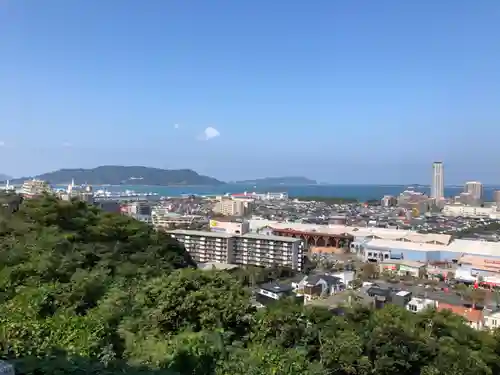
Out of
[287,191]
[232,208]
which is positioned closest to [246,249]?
[232,208]

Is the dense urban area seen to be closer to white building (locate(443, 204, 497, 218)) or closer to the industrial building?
the industrial building

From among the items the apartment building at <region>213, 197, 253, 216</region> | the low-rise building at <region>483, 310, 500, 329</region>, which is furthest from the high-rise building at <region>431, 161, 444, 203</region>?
the low-rise building at <region>483, 310, 500, 329</region>

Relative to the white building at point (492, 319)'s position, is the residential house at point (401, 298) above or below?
below

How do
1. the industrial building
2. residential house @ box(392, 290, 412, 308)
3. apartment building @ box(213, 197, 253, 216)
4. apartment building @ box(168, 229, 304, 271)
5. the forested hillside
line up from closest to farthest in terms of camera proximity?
the forested hillside, residential house @ box(392, 290, 412, 308), apartment building @ box(168, 229, 304, 271), the industrial building, apartment building @ box(213, 197, 253, 216)

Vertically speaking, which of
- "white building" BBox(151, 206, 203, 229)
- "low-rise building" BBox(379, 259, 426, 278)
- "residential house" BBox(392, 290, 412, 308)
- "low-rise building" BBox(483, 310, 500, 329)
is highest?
"low-rise building" BBox(483, 310, 500, 329)

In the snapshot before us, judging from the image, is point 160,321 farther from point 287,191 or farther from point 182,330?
point 287,191

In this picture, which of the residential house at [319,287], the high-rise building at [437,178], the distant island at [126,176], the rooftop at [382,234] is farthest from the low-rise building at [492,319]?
the distant island at [126,176]

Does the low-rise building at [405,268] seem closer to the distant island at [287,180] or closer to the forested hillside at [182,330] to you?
the forested hillside at [182,330]
